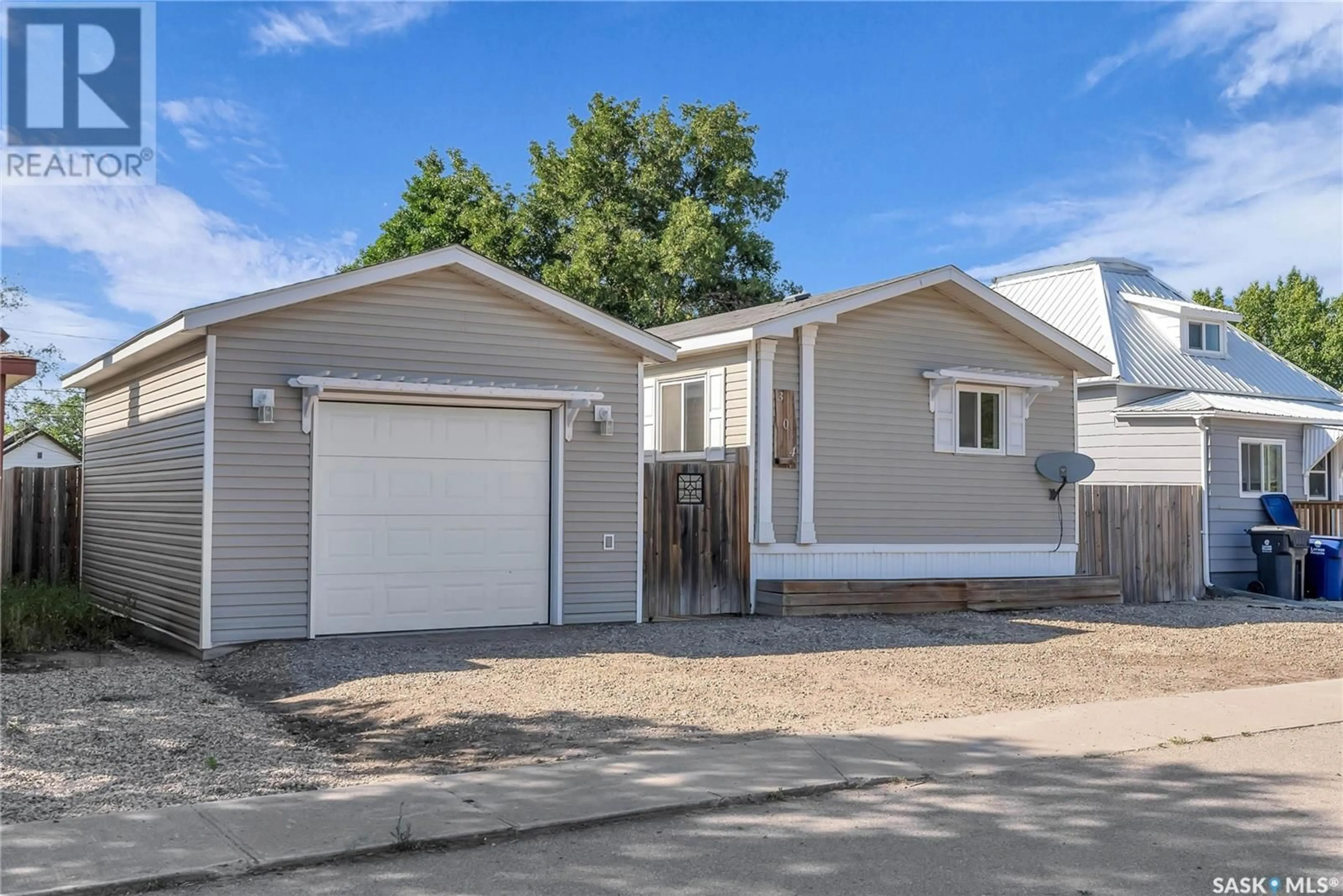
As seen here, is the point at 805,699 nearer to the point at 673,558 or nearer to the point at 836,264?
the point at 673,558

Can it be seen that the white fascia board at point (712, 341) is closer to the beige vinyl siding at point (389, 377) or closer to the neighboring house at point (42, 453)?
the beige vinyl siding at point (389, 377)

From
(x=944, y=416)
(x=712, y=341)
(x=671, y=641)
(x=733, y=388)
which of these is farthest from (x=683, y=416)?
(x=671, y=641)

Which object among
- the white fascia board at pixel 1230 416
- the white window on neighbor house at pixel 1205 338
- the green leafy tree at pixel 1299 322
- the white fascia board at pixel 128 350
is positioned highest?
the green leafy tree at pixel 1299 322

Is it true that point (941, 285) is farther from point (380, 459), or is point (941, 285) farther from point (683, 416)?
point (380, 459)

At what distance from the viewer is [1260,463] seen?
19375mm

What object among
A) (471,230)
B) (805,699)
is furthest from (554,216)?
(805,699)


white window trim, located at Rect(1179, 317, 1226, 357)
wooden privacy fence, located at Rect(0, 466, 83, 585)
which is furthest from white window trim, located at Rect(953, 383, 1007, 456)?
wooden privacy fence, located at Rect(0, 466, 83, 585)

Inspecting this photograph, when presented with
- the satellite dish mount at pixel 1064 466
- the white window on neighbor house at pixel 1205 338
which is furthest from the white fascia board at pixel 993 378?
the white window on neighbor house at pixel 1205 338

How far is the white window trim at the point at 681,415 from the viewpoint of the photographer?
48.3ft

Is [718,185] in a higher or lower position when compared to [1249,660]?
higher

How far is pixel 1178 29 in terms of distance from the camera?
13625 mm

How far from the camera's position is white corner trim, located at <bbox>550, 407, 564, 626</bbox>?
1189cm

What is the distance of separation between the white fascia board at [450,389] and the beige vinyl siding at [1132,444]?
1052cm

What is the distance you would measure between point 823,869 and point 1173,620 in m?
11.0
